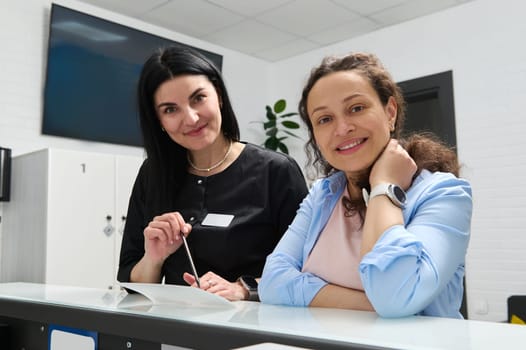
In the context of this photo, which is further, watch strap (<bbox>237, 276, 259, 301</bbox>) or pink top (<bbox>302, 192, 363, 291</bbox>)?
watch strap (<bbox>237, 276, 259, 301</bbox>)

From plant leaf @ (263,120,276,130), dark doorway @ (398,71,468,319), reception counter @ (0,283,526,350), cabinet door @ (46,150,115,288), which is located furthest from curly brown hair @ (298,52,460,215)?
plant leaf @ (263,120,276,130)

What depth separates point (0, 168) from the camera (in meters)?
3.62

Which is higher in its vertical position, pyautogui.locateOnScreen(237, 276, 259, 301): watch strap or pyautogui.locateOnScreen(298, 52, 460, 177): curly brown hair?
pyautogui.locateOnScreen(298, 52, 460, 177): curly brown hair

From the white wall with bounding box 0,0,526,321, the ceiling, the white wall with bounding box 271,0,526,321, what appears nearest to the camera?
the white wall with bounding box 0,0,526,321

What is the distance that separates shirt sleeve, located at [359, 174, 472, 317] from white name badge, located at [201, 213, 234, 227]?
640 mm

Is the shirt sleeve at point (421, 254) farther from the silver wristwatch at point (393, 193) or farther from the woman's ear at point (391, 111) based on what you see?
the woman's ear at point (391, 111)

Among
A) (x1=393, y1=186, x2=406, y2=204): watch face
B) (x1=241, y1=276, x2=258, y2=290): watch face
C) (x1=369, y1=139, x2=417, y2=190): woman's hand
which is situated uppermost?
(x1=369, y1=139, x2=417, y2=190): woman's hand

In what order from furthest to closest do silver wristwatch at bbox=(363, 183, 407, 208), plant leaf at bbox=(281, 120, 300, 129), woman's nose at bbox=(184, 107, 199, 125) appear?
1. plant leaf at bbox=(281, 120, 300, 129)
2. woman's nose at bbox=(184, 107, 199, 125)
3. silver wristwatch at bbox=(363, 183, 407, 208)

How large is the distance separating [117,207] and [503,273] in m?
3.00

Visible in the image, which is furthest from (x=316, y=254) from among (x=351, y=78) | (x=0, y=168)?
(x=0, y=168)

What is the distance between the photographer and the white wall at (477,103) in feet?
12.5

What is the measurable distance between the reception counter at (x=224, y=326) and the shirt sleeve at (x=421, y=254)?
0.19 feet

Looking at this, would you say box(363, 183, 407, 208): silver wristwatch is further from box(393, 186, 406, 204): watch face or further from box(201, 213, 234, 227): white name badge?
box(201, 213, 234, 227): white name badge

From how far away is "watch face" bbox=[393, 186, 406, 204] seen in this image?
107 cm
